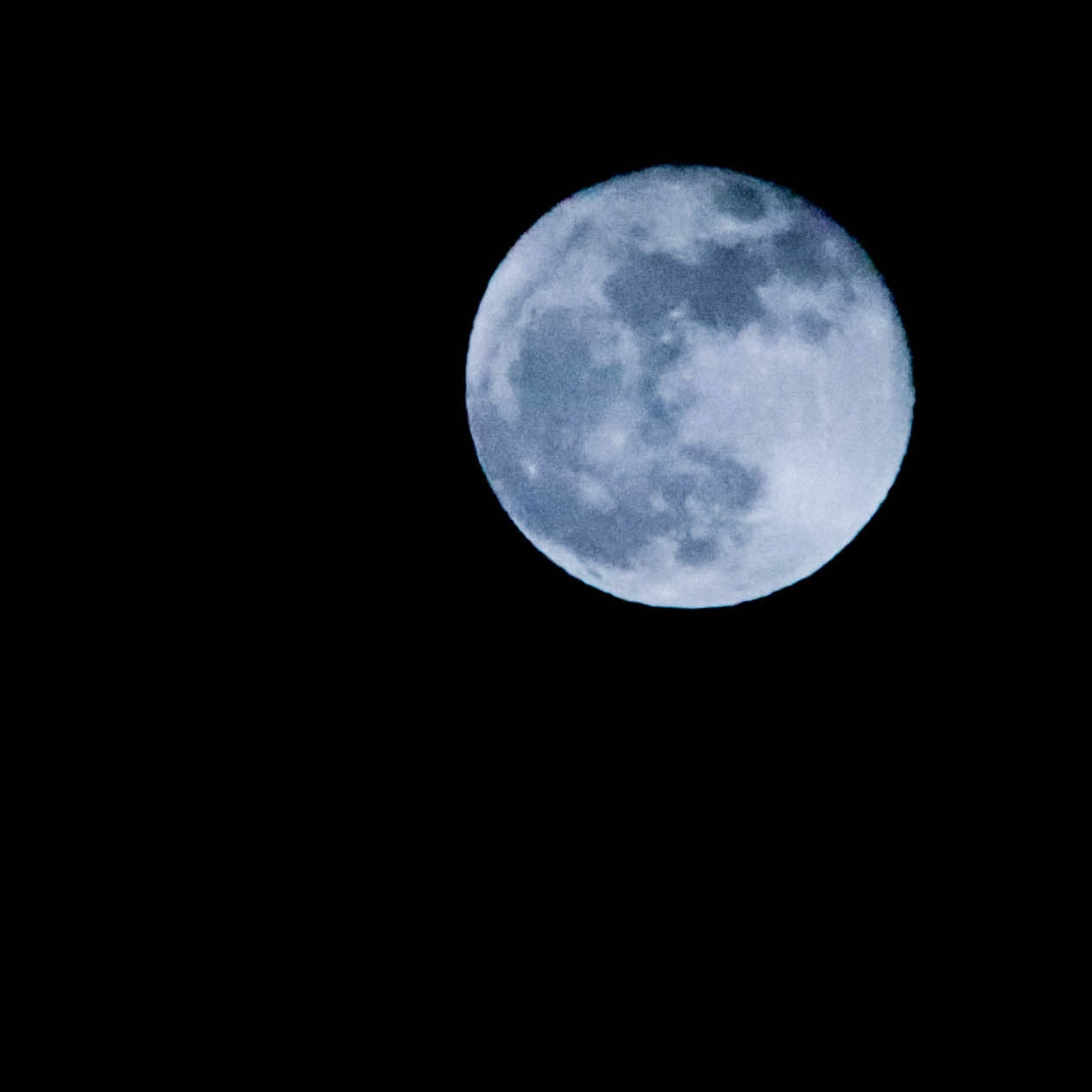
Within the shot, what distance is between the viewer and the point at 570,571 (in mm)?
3225

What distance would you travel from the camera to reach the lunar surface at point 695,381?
102 inches

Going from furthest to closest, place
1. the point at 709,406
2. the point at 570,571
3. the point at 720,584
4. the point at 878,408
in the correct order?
the point at 570,571
the point at 720,584
the point at 878,408
the point at 709,406

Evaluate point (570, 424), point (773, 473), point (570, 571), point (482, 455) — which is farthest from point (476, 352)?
point (773, 473)

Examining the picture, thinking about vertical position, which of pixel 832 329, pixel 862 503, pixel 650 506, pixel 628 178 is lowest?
pixel 650 506

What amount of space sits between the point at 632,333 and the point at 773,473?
596 millimetres

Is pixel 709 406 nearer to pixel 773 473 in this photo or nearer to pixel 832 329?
pixel 773 473

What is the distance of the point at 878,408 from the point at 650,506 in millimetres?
788

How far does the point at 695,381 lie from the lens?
8.42ft

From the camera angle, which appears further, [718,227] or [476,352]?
[476,352]

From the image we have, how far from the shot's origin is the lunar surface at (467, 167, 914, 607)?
8.46 ft

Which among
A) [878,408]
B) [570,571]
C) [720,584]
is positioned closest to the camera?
[878,408]

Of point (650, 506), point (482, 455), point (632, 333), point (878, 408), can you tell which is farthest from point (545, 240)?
point (878, 408)

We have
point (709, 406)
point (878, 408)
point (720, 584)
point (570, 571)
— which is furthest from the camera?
point (570, 571)

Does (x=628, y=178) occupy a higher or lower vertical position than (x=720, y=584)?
higher
